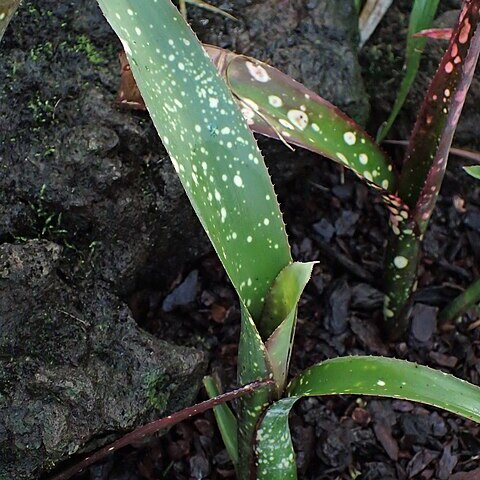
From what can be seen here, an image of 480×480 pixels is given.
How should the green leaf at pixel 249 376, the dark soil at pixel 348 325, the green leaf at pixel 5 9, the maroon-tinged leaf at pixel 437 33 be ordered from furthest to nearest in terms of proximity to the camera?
the dark soil at pixel 348 325 → the maroon-tinged leaf at pixel 437 33 → the green leaf at pixel 249 376 → the green leaf at pixel 5 9

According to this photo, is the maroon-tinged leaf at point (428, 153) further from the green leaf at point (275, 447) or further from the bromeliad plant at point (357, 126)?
the green leaf at point (275, 447)

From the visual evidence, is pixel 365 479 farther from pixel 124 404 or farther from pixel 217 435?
pixel 124 404

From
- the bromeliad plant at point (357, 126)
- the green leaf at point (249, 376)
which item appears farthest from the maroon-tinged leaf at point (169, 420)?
the bromeliad plant at point (357, 126)

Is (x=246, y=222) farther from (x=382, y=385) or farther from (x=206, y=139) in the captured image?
(x=382, y=385)

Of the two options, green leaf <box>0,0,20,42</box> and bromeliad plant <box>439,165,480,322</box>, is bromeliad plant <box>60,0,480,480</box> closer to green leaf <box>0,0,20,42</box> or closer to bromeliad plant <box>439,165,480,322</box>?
green leaf <box>0,0,20,42</box>

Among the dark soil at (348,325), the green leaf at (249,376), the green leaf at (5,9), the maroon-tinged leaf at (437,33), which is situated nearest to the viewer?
the green leaf at (5,9)

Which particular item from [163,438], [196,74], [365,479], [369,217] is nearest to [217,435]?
[163,438]
